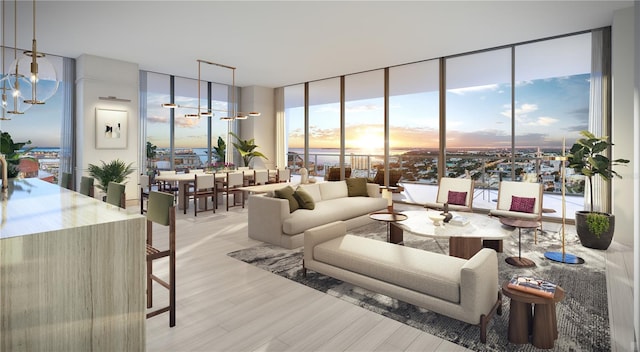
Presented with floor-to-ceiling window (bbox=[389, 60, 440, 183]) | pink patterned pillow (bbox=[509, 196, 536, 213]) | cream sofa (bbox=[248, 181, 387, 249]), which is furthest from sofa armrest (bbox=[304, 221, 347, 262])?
floor-to-ceiling window (bbox=[389, 60, 440, 183])

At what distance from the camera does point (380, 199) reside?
247 inches

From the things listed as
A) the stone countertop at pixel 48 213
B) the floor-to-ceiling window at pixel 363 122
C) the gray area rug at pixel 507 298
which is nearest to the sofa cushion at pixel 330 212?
the gray area rug at pixel 507 298

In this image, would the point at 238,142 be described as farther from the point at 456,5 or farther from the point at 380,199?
the point at 456,5

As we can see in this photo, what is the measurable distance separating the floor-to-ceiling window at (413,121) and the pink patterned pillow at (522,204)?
2.67 m

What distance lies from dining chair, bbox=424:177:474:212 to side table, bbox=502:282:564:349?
10.7ft

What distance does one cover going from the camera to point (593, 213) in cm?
466

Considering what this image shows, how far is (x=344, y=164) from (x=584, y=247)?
5612 mm

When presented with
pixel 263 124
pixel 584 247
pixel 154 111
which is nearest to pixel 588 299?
pixel 584 247

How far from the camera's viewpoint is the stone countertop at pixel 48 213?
4.50 feet

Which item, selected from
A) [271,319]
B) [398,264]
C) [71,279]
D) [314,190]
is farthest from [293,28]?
[71,279]

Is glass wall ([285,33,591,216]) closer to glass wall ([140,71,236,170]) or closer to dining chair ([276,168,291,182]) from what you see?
dining chair ([276,168,291,182])

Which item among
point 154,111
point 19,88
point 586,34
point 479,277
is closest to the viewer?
point 479,277

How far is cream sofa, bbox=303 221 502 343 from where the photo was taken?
2.37 meters

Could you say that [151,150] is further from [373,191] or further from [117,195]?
[117,195]
